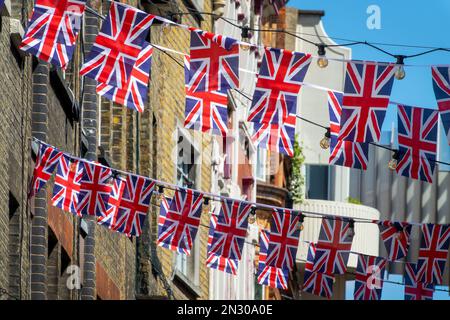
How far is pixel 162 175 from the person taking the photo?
3381 centimetres

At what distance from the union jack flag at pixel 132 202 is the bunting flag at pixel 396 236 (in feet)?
12.6

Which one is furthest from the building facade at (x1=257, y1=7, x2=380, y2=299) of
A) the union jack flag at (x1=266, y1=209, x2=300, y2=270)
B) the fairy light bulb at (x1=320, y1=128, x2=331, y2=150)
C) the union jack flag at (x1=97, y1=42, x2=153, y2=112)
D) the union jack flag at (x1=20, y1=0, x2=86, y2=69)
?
the union jack flag at (x1=20, y1=0, x2=86, y2=69)

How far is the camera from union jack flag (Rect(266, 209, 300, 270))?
28344mm

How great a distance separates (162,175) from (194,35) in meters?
11.3

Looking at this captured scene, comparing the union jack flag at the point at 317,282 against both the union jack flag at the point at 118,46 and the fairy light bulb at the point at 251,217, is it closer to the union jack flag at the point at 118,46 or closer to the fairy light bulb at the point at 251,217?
the fairy light bulb at the point at 251,217

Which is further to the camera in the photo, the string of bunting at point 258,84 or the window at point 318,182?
the window at point 318,182

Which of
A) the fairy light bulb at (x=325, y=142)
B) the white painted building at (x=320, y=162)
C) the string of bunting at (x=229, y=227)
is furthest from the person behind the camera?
the white painted building at (x=320, y=162)

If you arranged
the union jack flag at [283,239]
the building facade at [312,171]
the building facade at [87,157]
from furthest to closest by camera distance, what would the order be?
the building facade at [312,171]
the union jack flag at [283,239]
the building facade at [87,157]

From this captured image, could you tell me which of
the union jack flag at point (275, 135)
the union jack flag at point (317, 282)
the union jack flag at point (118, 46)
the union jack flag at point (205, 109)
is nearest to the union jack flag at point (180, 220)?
the union jack flag at point (275, 135)

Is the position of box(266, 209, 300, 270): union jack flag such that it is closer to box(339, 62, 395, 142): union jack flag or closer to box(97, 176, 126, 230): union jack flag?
box(97, 176, 126, 230): union jack flag

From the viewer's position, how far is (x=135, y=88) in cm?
2247

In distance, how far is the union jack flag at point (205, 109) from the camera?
2311 cm

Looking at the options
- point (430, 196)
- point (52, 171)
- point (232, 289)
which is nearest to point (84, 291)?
point (52, 171)

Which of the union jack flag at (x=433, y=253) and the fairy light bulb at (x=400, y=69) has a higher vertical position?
the fairy light bulb at (x=400, y=69)
